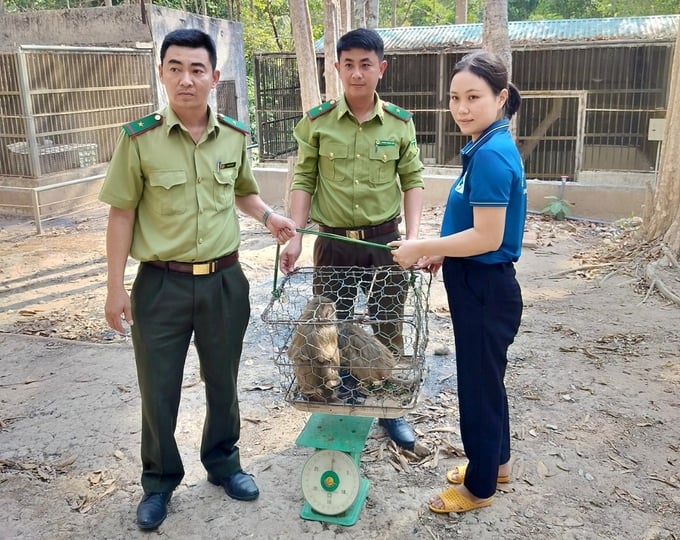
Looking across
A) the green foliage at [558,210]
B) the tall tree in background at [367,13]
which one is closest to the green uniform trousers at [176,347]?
the green foliage at [558,210]

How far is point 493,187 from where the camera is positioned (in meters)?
2.36

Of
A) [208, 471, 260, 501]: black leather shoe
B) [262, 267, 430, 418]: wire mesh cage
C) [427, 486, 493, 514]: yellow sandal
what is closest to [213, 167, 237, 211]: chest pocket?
[262, 267, 430, 418]: wire mesh cage

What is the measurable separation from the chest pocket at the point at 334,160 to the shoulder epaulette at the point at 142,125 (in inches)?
37.0

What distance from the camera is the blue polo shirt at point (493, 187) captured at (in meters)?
2.36

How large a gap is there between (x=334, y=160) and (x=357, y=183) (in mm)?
169

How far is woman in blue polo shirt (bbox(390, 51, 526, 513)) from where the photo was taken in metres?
2.39

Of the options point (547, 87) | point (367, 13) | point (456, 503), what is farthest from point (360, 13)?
point (456, 503)

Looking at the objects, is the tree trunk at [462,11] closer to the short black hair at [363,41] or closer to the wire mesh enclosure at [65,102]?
the wire mesh enclosure at [65,102]

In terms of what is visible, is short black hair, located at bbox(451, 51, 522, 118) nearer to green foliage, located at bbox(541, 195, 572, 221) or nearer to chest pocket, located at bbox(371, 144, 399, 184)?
chest pocket, located at bbox(371, 144, 399, 184)

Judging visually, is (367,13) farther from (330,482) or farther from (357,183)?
(330,482)

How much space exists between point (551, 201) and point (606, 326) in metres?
4.25

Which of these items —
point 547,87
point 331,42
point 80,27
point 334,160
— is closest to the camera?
point 334,160

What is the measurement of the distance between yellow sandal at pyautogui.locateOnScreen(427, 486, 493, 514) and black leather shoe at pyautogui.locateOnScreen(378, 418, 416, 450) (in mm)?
511

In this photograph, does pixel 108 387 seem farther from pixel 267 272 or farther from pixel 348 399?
pixel 267 272
